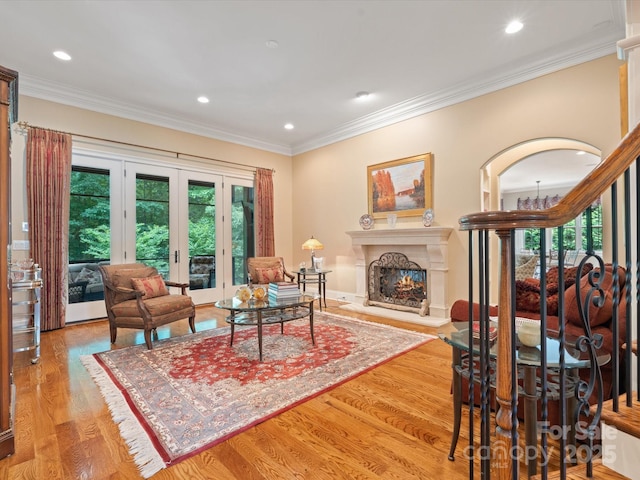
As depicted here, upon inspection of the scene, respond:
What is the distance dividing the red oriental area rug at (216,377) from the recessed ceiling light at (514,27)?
341 centimetres

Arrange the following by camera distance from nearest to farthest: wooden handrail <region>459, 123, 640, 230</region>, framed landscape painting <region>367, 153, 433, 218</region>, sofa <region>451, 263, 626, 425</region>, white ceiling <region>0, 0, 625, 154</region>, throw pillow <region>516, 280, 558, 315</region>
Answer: wooden handrail <region>459, 123, 640, 230</region> < sofa <region>451, 263, 626, 425</region> < throw pillow <region>516, 280, 558, 315</region> < white ceiling <region>0, 0, 625, 154</region> < framed landscape painting <region>367, 153, 433, 218</region>

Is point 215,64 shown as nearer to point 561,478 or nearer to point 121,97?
point 121,97

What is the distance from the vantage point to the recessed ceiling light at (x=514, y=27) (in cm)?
317

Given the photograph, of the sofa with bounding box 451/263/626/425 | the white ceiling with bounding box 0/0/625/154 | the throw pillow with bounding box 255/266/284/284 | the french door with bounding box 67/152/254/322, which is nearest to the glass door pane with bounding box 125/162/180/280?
the french door with bounding box 67/152/254/322

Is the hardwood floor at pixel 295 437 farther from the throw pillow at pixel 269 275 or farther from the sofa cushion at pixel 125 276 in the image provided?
the throw pillow at pixel 269 275

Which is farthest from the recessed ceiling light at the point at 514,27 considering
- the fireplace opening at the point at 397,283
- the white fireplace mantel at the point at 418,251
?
the fireplace opening at the point at 397,283

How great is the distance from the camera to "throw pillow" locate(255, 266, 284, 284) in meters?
5.11

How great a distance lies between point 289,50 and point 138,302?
3.23m

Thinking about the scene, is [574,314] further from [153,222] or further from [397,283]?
[153,222]

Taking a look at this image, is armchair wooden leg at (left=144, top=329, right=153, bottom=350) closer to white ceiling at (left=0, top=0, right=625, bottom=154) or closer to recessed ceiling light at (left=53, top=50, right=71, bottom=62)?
white ceiling at (left=0, top=0, right=625, bottom=154)

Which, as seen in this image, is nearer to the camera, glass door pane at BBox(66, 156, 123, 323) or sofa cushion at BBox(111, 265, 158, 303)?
sofa cushion at BBox(111, 265, 158, 303)

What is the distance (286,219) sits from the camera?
280 inches

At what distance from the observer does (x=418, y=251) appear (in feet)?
16.3

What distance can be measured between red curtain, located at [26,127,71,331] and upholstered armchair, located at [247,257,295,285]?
8.17 ft
